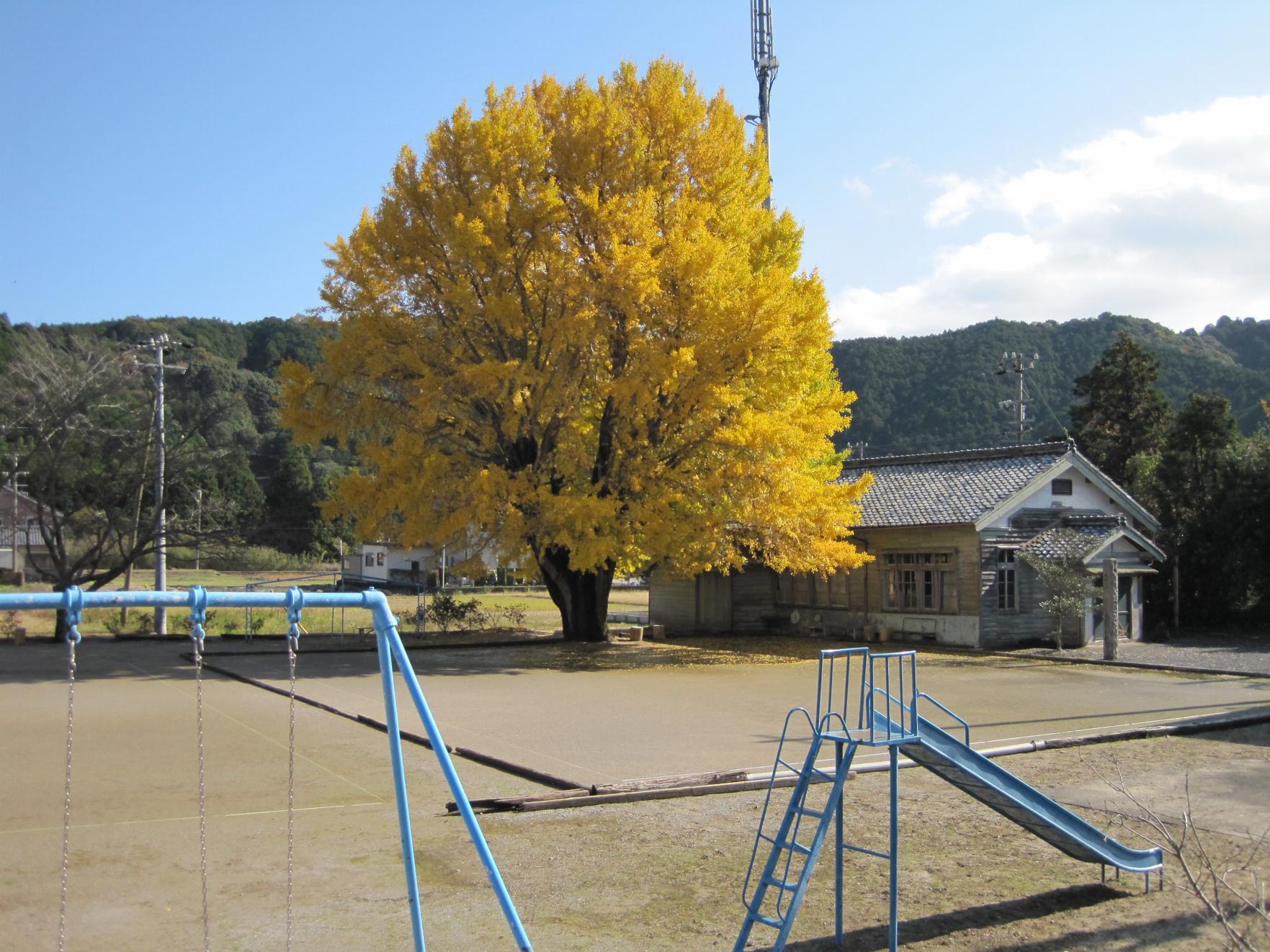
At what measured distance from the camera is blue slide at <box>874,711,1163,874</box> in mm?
6703

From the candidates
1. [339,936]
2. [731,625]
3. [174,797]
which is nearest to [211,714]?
[174,797]

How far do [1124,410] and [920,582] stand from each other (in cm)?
2325

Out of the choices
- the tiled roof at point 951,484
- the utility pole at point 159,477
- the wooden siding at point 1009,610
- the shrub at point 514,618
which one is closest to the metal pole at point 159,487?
the utility pole at point 159,477

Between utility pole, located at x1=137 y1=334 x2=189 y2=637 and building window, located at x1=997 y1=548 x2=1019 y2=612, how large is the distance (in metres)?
20.3

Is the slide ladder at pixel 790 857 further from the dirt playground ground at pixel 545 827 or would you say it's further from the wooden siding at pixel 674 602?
the wooden siding at pixel 674 602

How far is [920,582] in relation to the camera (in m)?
27.2

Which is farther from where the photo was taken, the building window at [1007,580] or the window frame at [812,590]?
the window frame at [812,590]

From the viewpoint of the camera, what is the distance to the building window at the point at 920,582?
2636 cm

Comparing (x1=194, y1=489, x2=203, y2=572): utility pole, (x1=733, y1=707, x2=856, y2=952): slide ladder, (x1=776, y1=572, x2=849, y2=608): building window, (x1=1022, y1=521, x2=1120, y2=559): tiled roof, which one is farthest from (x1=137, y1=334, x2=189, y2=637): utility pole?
(x1=733, y1=707, x2=856, y2=952): slide ladder

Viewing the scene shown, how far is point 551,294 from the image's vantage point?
23.3 m

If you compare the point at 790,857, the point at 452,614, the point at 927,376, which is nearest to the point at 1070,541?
the point at 452,614

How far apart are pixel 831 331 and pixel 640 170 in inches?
219

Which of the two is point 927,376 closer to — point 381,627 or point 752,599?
point 752,599

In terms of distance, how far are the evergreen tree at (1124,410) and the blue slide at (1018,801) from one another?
1613 inches
